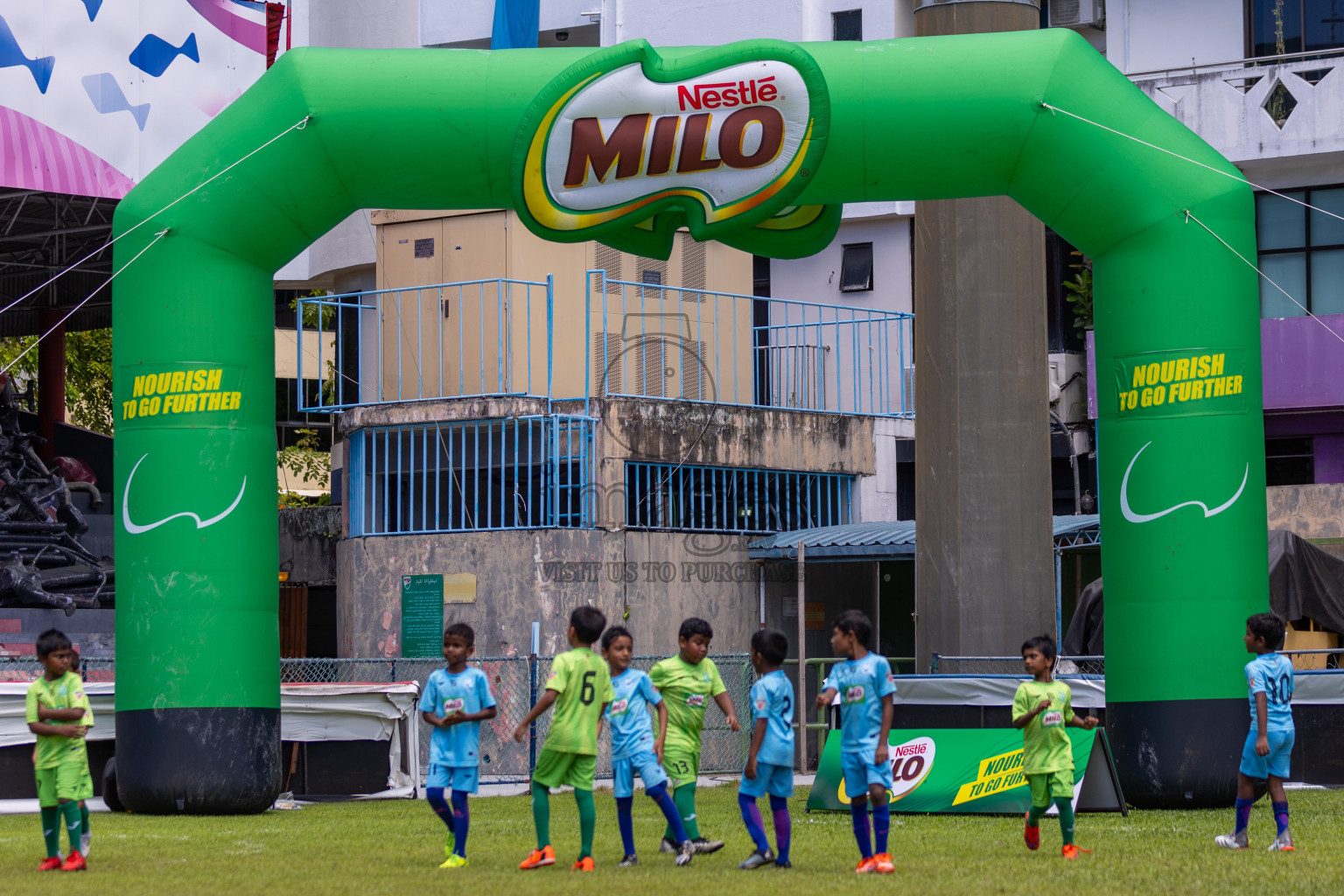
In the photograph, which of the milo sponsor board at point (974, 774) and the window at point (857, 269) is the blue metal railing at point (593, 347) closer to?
the window at point (857, 269)

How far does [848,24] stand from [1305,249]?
829 centimetres

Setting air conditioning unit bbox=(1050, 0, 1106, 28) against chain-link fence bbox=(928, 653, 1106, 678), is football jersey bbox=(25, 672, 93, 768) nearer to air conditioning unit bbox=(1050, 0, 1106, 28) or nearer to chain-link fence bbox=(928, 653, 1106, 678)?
A: chain-link fence bbox=(928, 653, 1106, 678)

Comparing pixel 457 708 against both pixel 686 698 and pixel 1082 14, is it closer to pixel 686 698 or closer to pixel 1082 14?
pixel 686 698

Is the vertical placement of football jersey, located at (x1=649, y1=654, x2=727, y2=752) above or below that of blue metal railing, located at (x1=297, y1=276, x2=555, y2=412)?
below

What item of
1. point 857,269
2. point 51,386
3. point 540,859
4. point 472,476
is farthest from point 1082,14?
point 540,859

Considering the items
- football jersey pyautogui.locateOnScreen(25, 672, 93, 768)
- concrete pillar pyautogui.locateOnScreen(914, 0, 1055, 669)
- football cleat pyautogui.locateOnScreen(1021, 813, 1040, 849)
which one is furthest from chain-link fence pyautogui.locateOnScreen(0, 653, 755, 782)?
football cleat pyautogui.locateOnScreen(1021, 813, 1040, 849)

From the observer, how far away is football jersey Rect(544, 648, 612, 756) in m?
10.6

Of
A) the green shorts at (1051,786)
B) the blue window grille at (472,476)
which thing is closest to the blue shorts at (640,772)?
the green shorts at (1051,786)

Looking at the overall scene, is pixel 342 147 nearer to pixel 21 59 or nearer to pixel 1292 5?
pixel 21 59

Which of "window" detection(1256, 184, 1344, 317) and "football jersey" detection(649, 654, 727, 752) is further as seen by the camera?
"window" detection(1256, 184, 1344, 317)

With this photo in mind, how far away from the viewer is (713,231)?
14.2 metres

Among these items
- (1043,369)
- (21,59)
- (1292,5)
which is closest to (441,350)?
(21,59)

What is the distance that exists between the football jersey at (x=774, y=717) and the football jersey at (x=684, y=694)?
0.84 meters

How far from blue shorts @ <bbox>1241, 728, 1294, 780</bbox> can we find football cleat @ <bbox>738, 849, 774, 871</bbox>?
311 cm
